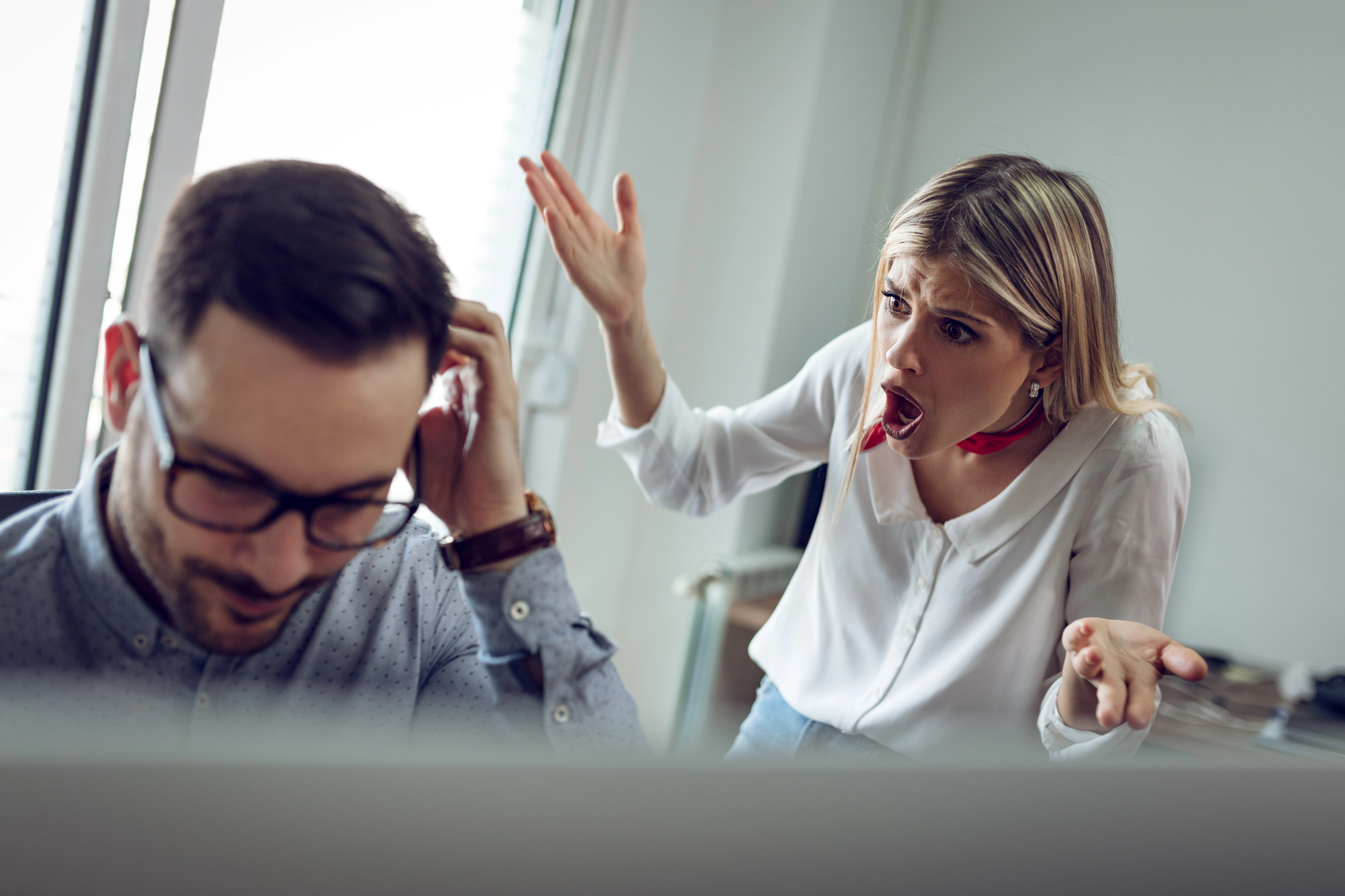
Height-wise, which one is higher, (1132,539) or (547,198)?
(547,198)

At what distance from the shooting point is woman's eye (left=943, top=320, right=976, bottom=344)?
2.66ft

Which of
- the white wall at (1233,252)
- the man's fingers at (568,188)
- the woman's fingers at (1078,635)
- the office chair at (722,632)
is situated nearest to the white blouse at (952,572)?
the woman's fingers at (1078,635)

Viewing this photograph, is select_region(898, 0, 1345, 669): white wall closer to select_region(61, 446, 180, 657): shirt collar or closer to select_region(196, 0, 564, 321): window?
select_region(196, 0, 564, 321): window

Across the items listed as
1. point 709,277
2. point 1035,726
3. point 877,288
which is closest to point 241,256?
point 877,288

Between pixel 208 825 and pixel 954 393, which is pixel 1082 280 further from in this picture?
pixel 208 825

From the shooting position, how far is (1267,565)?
1.83 metres

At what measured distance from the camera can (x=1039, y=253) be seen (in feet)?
2.61

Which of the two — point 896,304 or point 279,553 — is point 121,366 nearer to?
point 279,553

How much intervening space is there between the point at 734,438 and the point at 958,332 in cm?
38

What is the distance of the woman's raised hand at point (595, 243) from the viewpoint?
909mm

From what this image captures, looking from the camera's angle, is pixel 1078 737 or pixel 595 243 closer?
pixel 1078 737

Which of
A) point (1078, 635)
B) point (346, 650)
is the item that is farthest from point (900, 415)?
point (346, 650)

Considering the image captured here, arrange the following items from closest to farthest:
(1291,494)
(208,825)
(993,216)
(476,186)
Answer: (208,825) → (993,216) → (476,186) → (1291,494)

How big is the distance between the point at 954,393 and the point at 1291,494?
1.39m
